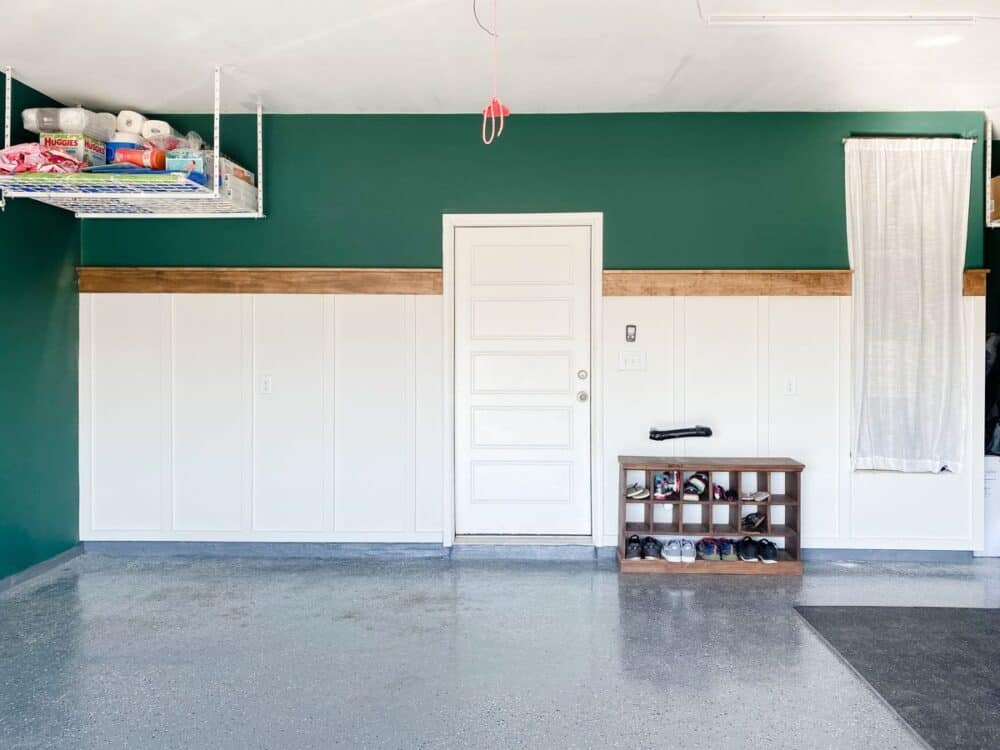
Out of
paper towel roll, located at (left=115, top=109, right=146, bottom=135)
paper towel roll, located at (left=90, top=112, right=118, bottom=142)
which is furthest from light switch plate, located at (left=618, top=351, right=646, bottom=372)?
paper towel roll, located at (left=90, top=112, right=118, bottom=142)

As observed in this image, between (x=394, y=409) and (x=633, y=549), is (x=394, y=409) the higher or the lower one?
the higher one

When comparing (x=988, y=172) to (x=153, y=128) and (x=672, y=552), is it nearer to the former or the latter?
(x=672, y=552)

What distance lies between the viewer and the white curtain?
13.5 ft

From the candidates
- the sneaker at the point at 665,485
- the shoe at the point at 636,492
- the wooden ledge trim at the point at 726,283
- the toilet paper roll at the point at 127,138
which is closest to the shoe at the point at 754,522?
the sneaker at the point at 665,485

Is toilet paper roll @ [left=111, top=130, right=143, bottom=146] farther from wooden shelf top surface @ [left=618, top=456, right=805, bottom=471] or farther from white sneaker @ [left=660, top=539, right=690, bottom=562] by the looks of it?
white sneaker @ [left=660, top=539, right=690, bottom=562]

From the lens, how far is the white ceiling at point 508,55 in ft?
9.78

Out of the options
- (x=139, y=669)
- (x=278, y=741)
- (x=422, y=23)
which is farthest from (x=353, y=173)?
(x=278, y=741)

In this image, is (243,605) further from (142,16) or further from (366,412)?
(142,16)

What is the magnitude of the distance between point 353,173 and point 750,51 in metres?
2.35

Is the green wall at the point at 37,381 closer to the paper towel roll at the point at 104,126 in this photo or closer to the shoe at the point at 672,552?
the paper towel roll at the point at 104,126

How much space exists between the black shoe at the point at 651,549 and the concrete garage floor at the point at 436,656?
7.1 inches

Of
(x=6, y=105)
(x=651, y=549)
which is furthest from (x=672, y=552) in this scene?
(x=6, y=105)

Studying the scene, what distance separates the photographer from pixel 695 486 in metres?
4.05

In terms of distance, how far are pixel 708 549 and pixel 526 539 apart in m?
1.09
